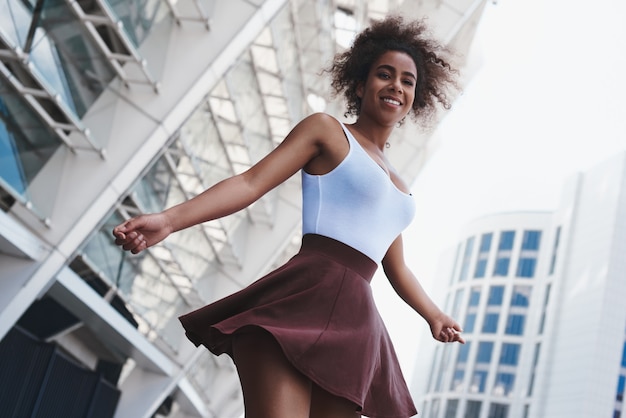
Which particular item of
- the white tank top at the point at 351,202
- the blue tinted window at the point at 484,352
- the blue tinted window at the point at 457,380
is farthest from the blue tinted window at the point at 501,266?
the white tank top at the point at 351,202

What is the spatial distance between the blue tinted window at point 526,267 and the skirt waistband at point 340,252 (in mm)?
79137

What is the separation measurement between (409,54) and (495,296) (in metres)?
80.6

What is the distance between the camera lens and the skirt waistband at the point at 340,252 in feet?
8.48

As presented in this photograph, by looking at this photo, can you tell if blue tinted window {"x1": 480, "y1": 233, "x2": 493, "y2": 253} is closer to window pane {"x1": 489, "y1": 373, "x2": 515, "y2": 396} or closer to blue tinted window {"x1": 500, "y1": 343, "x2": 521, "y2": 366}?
blue tinted window {"x1": 500, "y1": 343, "x2": 521, "y2": 366}

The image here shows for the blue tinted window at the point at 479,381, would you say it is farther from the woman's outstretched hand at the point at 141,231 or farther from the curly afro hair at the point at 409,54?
the woman's outstretched hand at the point at 141,231

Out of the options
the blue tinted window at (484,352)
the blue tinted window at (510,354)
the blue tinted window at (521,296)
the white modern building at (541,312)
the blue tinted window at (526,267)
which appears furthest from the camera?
the blue tinted window at (526,267)

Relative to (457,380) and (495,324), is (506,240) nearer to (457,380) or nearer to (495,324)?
(495,324)

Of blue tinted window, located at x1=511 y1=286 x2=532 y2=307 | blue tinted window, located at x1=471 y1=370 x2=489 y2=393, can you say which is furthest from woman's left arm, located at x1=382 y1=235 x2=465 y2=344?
blue tinted window, located at x1=511 y1=286 x2=532 y2=307

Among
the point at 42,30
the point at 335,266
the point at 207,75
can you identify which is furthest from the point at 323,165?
the point at 207,75

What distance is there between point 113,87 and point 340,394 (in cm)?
1277

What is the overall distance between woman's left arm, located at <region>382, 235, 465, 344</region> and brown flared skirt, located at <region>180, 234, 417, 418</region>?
0.35 metres

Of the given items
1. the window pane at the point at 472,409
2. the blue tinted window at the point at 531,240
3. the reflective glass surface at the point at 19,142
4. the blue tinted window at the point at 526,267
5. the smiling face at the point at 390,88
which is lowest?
the smiling face at the point at 390,88

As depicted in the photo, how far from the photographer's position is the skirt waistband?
2.58 meters

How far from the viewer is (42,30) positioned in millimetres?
11562
